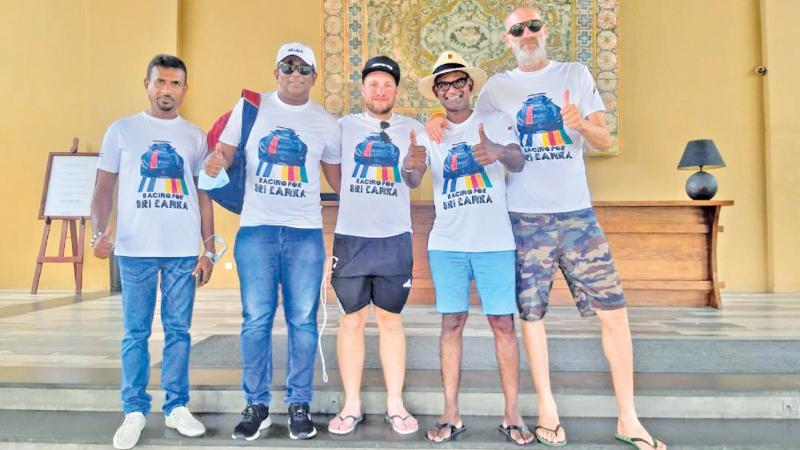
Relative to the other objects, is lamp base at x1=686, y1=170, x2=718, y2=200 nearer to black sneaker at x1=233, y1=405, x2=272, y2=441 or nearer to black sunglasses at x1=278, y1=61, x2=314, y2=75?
black sunglasses at x1=278, y1=61, x2=314, y2=75

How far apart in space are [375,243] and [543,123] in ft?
2.38

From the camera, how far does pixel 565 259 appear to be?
1817mm

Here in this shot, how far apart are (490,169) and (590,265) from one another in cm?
47

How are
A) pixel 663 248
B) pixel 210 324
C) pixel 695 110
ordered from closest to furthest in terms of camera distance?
pixel 210 324 → pixel 663 248 → pixel 695 110

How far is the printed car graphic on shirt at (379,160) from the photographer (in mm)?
1910

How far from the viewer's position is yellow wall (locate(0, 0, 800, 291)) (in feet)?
19.8

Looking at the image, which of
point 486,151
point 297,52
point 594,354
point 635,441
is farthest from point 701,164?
point 297,52

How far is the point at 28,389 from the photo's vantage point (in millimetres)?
2207

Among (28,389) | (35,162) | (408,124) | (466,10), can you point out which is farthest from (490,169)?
(35,162)

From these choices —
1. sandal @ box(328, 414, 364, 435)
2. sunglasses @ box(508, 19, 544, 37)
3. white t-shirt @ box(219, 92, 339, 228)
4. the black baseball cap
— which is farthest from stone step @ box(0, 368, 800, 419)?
sunglasses @ box(508, 19, 544, 37)

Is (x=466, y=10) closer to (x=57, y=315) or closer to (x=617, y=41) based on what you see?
(x=617, y=41)

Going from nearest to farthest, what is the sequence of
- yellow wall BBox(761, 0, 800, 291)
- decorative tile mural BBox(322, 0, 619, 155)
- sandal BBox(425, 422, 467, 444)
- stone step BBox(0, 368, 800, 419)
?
sandal BBox(425, 422, 467, 444)
stone step BBox(0, 368, 800, 419)
yellow wall BBox(761, 0, 800, 291)
decorative tile mural BBox(322, 0, 619, 155)

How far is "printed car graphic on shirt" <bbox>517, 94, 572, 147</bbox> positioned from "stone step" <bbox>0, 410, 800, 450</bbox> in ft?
3.41

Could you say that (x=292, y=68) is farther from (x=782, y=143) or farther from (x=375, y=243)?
(x=782, y=143)
